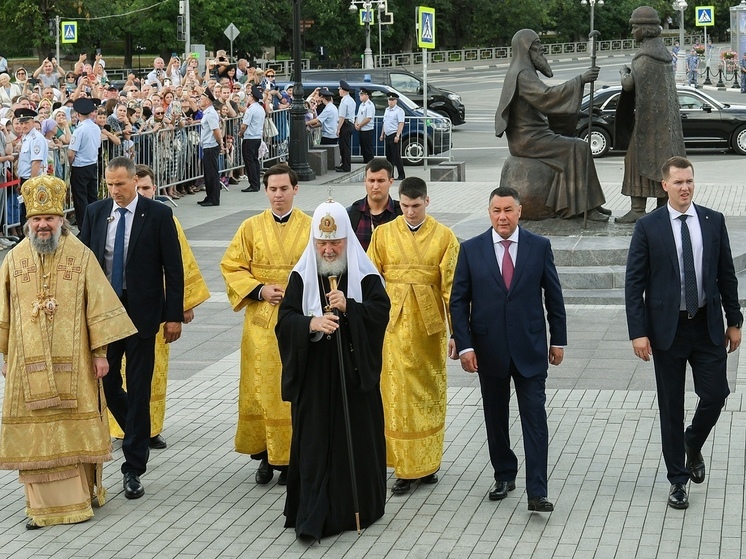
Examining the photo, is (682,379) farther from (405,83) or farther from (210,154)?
(405,83)

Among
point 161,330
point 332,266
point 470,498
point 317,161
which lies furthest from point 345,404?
point 317,161

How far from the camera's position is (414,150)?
92.1 feet

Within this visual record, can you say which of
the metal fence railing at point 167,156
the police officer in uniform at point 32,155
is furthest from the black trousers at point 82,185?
the police officer in uniform at point 32,155

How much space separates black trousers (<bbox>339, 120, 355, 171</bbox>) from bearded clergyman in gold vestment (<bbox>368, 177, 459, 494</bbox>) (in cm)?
1894

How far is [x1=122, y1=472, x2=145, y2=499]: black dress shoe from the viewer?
25.7 feet

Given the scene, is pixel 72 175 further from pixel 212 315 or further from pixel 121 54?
pixel 121 54

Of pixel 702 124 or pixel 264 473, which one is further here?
pixel 702 124

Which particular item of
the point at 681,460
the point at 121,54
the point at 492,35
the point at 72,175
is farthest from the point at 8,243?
the point at 492,35

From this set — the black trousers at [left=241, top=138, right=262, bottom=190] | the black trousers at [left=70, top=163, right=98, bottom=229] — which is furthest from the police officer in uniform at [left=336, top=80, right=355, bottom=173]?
the black trousers at [left=70, top=163, right=98, bottom=229]

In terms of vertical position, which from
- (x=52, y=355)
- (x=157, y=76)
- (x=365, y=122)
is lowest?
(x=52, y=355)

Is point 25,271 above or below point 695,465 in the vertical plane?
above

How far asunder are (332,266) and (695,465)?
247 centimetres

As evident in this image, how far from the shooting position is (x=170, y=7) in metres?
66.2

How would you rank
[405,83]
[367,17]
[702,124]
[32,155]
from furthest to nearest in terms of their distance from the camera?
1. [367,17]
2. [405,83]
3. [702,124]
4. [32,155]
